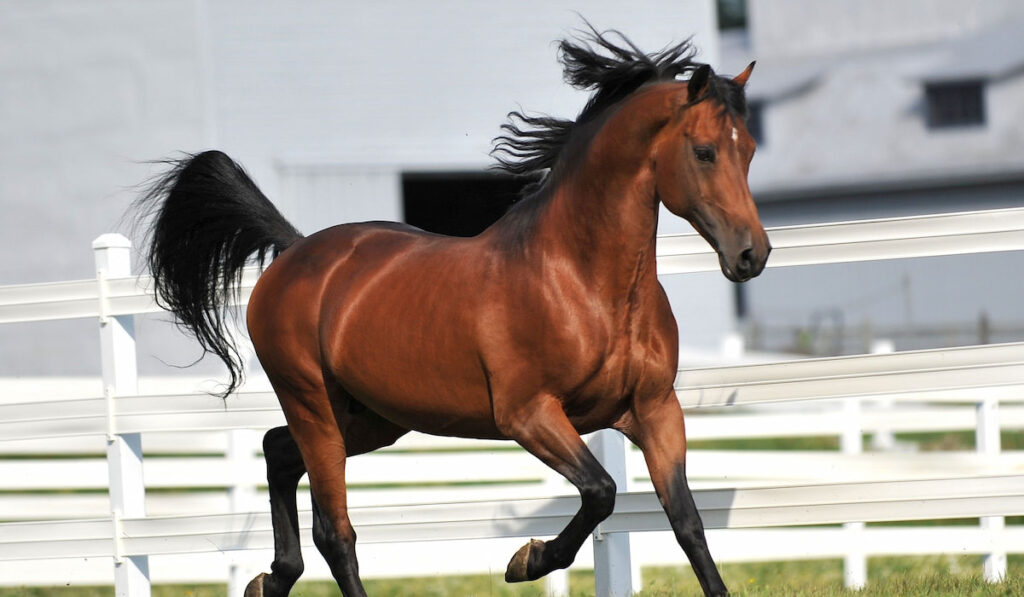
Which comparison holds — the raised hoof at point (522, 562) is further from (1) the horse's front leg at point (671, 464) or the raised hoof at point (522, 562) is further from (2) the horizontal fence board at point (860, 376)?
(2) the horizontal fence board at point (860, 376)

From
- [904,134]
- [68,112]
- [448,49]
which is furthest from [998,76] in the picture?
[68,112]

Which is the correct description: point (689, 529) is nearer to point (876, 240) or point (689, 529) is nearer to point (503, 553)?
point (876, 240)

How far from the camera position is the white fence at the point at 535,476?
4.98m

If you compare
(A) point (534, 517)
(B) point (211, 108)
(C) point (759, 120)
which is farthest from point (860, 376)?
(C) point (759, 120)

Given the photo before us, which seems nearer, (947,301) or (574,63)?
(574,63)

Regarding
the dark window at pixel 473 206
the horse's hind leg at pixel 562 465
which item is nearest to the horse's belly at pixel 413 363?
the horse's hind leg at pixel 562 465

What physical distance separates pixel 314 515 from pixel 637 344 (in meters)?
1.64

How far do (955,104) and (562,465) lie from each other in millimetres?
37142

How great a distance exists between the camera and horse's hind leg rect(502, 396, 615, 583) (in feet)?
13.1

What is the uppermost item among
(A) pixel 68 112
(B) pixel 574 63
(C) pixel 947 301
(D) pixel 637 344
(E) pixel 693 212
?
(A) pixel 68 112

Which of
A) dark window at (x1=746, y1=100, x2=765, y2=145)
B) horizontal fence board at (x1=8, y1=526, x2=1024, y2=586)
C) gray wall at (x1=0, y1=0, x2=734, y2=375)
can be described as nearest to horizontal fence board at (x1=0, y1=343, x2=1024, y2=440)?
horizontal fence board at (x1=8, y1=526, x2=1024, y2=586)

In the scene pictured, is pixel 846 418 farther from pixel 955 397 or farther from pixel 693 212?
pixel 693 212

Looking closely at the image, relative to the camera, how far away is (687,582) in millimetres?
7113

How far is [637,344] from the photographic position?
13.3ft
